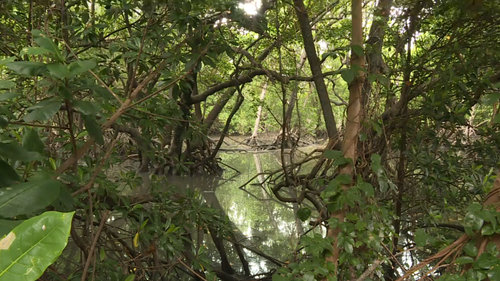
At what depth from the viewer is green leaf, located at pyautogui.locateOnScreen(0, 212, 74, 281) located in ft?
1.35

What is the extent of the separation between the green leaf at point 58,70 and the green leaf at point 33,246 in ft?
1.61

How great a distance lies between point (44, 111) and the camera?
3.05 feet

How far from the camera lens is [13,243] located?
42cm

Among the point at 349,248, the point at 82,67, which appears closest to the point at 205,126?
the point at 349,248

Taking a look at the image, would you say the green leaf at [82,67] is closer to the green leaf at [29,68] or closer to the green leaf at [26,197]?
the green leaf at [29,68]

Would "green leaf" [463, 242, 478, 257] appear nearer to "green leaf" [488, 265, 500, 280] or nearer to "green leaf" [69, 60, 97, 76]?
"green leaf" [488, 265, 500, 280]

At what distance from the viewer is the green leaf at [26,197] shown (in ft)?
1.98

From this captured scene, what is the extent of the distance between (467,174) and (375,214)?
3.54 ft

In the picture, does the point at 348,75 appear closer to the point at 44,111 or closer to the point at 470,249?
the point at 470,249

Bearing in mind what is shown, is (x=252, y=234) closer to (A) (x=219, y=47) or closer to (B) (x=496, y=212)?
(A) (x=219, y=47)

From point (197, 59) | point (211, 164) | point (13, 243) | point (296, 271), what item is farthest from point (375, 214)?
point (211, 164)

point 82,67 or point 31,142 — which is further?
point 31,142

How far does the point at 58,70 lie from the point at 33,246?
53cm

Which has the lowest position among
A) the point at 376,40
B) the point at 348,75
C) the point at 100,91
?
the point at 100,91
